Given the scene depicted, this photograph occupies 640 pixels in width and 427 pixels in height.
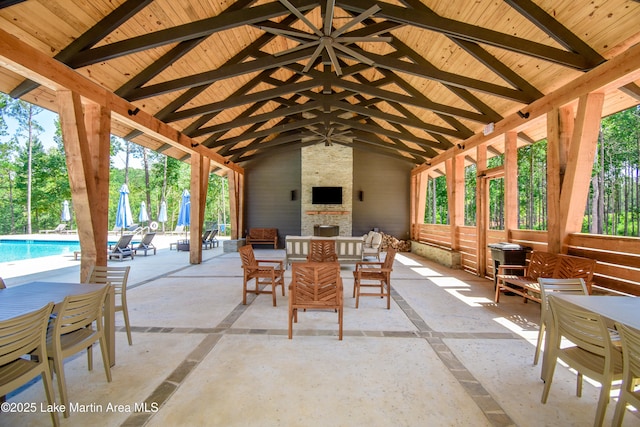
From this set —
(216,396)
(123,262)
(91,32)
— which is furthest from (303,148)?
(216,396)

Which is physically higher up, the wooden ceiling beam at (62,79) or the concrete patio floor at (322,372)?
the wooden ceiling beam at (62,79)

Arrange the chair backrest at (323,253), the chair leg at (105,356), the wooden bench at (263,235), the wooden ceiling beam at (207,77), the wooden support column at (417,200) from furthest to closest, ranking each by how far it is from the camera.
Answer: the wooden bench at (263,235) < the wooden support column at (417,200) < the chair backrest at (323,253) < the wooden ceiling beam at (207,77) < the chair leg at (105,356)

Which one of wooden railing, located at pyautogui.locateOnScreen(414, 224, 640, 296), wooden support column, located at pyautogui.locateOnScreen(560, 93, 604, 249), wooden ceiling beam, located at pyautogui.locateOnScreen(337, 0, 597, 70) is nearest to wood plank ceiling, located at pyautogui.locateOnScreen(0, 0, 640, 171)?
wooden ceiling beam, located at pyautogui.locateOnScreen(337, 0, 597, 70)

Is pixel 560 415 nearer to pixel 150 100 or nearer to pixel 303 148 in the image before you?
pixel 150 100

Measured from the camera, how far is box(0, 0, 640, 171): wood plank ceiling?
130 inches

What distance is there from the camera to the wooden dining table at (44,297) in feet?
6.61

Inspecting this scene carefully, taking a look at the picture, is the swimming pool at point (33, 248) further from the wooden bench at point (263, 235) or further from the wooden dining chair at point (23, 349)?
the wooden dining chair at point (23, 349)

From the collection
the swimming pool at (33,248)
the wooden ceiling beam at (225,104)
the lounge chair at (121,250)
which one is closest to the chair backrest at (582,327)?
the wooden ceiling beam at (225,104)

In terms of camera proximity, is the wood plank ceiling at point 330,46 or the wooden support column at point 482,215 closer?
the wood plank ceiling at point 330,46

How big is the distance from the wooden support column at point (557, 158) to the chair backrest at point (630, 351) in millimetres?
3206

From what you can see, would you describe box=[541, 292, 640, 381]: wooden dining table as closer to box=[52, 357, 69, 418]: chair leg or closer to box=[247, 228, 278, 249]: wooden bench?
box=[52, 357, 69, 418]: chair leg

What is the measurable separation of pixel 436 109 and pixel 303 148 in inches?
254

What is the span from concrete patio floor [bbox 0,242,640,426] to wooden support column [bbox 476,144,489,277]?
220 centimetres

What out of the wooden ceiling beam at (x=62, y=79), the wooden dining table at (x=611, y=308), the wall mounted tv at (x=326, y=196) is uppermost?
the wooden ceiling beam at (x=62, y=79)
